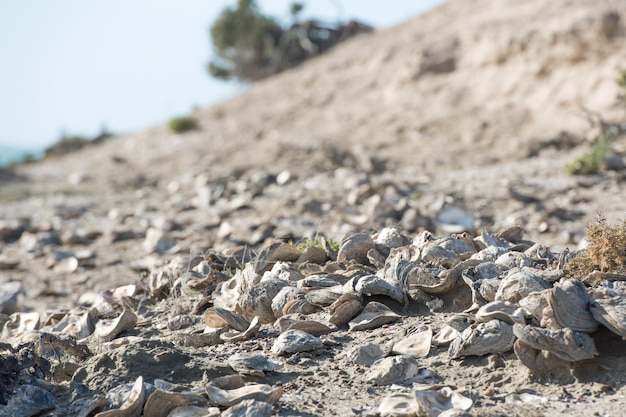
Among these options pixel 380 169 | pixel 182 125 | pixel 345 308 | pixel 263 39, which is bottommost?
pixel 380 169

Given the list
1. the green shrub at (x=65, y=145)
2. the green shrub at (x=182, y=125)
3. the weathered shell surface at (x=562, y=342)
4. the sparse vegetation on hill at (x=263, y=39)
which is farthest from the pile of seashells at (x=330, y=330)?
the sparse vegetation on hill at (x=263, y=39)

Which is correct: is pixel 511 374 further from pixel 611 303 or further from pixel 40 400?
pixel 40 400

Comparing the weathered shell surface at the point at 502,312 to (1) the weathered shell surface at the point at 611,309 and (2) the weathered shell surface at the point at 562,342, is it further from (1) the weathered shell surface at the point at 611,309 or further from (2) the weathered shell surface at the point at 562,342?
(1) the weathered shell surface at the point at 611,309

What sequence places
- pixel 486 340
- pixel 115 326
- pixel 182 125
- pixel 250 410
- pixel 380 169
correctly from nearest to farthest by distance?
pixel 250 410
pixel 486 340
pixel 115 326
pixel 380 169
pixel 182 125

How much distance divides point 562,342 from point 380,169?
10020 mm

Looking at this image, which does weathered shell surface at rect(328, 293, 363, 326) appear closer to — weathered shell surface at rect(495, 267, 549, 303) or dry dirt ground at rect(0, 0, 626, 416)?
dry dirt ground at rect(0, 0, 626, 416)

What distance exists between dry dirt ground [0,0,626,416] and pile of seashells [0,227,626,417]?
3.0 inches

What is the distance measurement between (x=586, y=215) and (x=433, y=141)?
6.36 m

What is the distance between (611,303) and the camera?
9.75 ft

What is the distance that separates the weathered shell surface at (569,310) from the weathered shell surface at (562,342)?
39mm

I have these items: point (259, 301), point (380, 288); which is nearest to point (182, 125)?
point (259, 301)

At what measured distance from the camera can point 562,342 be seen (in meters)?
2.86

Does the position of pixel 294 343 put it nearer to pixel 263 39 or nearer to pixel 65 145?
pixel 65 145

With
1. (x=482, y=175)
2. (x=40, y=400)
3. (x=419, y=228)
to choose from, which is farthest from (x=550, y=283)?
(x=482, y=175)
